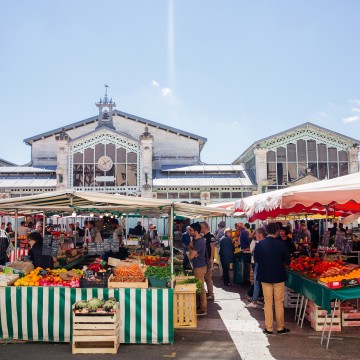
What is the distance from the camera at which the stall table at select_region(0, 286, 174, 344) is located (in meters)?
7.04

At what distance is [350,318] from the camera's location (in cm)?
807

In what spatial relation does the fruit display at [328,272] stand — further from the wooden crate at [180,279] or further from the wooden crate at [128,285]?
the wooden crate at [128,285]

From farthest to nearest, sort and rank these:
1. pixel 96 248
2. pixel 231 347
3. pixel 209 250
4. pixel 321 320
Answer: pixel 96 248 → pixel 209 250 → pixel 321 320 → pixel 231 347

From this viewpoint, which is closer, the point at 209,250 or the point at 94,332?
the point at 94,332

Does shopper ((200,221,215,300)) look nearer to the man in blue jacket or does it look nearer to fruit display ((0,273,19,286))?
the man in blue jacket

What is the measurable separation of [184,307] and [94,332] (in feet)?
6.59

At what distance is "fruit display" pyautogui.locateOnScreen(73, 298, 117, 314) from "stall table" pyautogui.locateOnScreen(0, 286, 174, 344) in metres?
0.37

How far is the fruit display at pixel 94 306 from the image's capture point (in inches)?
260

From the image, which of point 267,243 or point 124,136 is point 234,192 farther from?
point 267,243

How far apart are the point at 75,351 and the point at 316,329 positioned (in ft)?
13.8

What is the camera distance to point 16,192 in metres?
29.7

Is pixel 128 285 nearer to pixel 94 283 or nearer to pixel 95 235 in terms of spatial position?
pixel 94 283

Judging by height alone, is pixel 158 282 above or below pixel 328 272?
below

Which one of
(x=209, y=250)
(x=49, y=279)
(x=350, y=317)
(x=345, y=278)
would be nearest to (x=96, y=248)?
(x=209, y=250)
